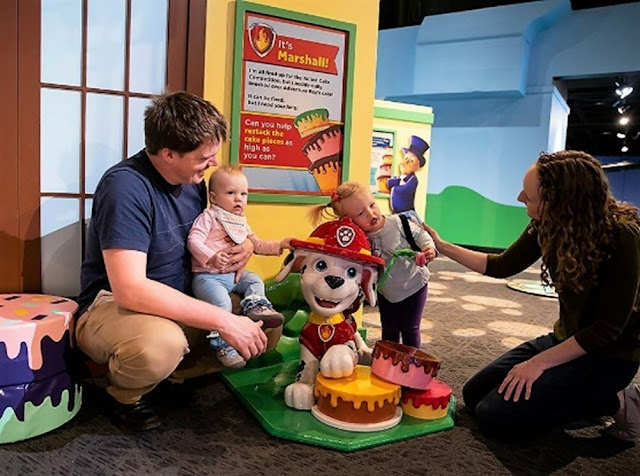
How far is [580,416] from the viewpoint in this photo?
2070mm

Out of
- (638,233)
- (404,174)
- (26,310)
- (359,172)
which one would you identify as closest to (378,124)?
(404,174)

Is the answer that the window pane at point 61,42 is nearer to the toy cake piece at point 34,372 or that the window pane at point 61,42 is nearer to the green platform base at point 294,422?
the toy cake piece at point 34,372

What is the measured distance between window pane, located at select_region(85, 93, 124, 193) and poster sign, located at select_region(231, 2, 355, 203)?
498 mm

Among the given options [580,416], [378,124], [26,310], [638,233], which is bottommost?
[580,416]

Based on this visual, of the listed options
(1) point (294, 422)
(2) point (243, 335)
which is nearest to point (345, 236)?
(2) point (243, 335)

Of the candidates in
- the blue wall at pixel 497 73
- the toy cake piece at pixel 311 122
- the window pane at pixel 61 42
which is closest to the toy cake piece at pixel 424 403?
the toy cake piece at pixel 311 122

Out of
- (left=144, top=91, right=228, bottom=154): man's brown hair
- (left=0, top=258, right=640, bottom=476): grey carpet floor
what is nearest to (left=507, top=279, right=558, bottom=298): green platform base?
(left=0, top=258, right=640, bottom=476): grey carpet floor

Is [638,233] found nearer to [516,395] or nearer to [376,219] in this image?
[516,395]

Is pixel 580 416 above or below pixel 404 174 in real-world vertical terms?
below

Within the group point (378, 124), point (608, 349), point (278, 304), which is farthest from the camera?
point (378, 124)

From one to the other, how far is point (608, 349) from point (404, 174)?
3007mm

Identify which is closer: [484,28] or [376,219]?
[376,219]

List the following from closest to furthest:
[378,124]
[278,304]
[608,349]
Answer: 1. [608,349]
2. [278,304]
3. [378,124]

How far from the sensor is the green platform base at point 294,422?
1951 millimetres
